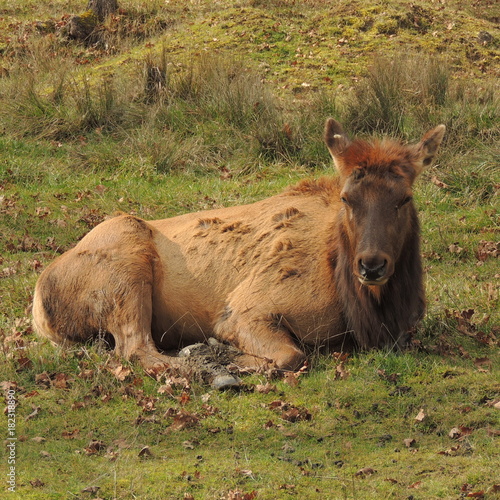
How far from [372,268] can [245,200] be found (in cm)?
570

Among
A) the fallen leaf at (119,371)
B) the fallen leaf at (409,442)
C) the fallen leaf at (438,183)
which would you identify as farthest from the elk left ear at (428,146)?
the fallen leaf at (438,183)

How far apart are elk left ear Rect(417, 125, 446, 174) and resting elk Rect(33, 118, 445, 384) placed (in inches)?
0.4

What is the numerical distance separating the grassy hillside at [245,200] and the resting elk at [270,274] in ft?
1.13

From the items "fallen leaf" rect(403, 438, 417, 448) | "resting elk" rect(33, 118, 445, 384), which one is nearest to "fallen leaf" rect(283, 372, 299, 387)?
"resting elk" rect(33, 118, 445, 384)

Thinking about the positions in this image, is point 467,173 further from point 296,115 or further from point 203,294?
point 203,294

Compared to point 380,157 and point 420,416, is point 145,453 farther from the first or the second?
point 380,157

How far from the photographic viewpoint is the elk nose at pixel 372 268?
6102mm

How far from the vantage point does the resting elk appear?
6.59 m

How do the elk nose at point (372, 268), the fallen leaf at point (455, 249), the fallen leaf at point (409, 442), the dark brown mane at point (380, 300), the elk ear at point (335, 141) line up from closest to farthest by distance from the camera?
the fallen leaf at point (409, 442)
the elk nose at point (372, 268)
the dark brown mane at point (380, 300)
the elk ear at point (335, 141)
the fallen leaf at point (455, 249)

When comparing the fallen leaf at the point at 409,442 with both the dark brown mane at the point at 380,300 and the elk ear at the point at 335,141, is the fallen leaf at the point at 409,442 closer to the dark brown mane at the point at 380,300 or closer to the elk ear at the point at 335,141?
the dark brown mane at the point at 380,300

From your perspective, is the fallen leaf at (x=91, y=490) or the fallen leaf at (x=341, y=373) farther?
the fallen leaf at (x=341, y=373)

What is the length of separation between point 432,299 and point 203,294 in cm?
239

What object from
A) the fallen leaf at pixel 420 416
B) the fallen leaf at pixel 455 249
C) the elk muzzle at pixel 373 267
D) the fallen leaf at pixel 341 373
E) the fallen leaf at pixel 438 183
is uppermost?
the elk muzzle at pixel 373 267

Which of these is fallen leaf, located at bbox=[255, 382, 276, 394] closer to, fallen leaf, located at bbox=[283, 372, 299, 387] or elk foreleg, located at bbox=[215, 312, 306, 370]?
fallen leaf, located at bbox=[283, 372, 299, 387]
